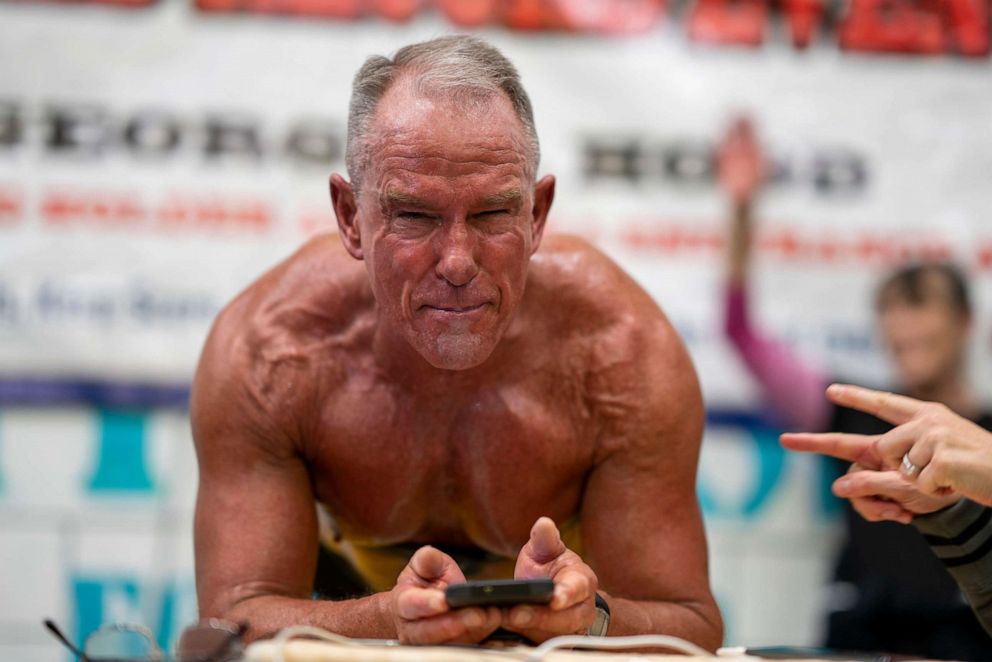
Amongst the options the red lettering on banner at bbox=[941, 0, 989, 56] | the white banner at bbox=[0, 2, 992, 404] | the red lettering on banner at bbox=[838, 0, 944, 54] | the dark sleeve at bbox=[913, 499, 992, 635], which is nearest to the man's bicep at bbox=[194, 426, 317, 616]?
the dark sleeve at bbox=[913, 499, 992, 635]

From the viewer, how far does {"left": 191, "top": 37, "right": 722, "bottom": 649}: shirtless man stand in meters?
1.75

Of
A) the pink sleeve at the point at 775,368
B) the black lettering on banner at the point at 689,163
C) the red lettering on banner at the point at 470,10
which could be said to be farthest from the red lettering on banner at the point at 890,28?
the red lettering on banner at the point at 470,10

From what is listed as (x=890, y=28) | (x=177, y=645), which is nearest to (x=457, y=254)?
(x=177, y=645)

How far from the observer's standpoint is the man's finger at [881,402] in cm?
181

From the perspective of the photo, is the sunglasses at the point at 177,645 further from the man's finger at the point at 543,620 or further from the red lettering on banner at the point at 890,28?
the red lettering on banner at the point at 890,28

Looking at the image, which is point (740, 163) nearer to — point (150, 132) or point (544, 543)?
point (150, 132)

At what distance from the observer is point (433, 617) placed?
1450 mm

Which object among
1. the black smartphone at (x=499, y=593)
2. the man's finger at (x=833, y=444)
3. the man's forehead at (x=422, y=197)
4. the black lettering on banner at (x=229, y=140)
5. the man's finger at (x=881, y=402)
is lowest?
the black smartphone at (x=499, y=593)

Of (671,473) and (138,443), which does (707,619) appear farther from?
(138,443)

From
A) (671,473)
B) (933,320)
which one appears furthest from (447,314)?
(933,320)

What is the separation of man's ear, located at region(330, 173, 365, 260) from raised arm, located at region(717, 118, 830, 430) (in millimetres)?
1594

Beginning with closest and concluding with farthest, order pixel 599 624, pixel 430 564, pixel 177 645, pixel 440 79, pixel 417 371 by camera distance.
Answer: pixel 177 645, pixel 430 564, pixel 599 624, pixel 440 79, pixel 417 371

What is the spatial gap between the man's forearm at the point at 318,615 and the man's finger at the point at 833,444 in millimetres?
686

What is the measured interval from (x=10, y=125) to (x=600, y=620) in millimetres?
2359
